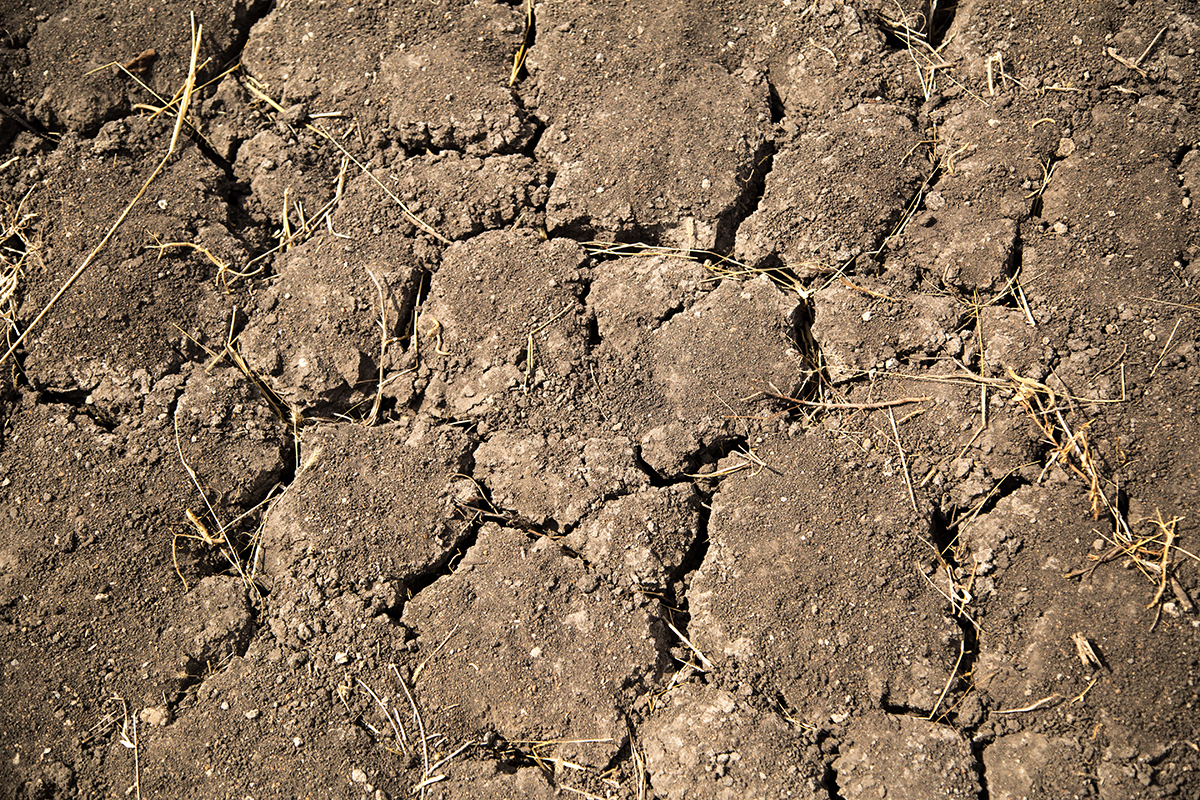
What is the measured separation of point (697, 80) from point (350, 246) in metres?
1.13

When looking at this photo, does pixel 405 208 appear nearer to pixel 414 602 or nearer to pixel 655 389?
pixel 655 389

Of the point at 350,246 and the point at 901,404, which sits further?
the point at 350,246

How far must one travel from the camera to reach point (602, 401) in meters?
1.99

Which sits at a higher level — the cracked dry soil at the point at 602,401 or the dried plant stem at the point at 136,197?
the dried plant stem at the point at 136,197

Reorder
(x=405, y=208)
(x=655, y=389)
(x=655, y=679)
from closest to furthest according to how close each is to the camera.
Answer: (x=655, y=679) < (x=655, y=389) < (x=405, y=208)

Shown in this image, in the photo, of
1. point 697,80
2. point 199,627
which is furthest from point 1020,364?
point 199,627

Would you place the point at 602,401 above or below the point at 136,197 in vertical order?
below

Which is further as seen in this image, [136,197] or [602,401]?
[136,197]

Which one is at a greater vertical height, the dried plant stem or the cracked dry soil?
the dried plant stem

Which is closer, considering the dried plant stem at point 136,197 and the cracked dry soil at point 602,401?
the cracked dry soil at point 602,401

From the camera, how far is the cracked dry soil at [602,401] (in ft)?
5.98

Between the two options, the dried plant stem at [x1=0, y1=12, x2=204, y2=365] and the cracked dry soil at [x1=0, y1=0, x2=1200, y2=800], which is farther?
the dried plant stem at [x1=0, y1=12, x2=204, y2=365]

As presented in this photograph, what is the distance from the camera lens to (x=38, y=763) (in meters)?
1.86

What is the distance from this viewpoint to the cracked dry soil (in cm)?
182
